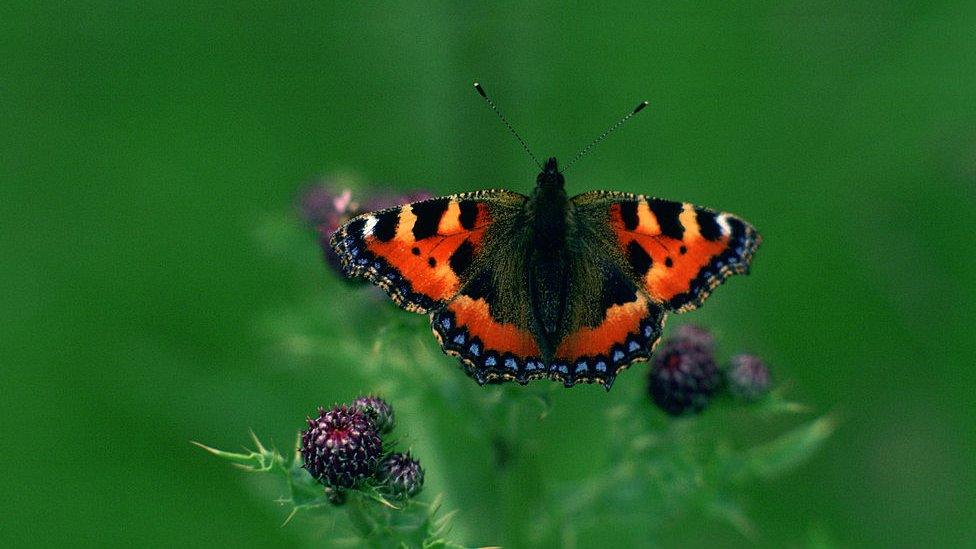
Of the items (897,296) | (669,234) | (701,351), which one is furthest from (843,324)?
(669,234)

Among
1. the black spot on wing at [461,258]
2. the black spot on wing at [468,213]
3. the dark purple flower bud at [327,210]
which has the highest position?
the dark purple flower bud at [327,210]

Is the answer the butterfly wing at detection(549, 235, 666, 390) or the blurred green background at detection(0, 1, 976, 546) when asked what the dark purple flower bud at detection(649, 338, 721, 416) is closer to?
the butterfly wing at detection(549, 235, 666, 390)

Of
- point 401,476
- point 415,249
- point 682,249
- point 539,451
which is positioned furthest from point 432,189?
point 401,476

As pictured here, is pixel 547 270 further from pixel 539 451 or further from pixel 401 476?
pixel 401 476

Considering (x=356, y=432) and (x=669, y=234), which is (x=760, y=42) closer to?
(x=669, y=234)

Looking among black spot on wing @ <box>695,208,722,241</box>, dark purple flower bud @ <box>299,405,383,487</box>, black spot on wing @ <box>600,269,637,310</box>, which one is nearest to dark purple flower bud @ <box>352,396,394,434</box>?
dark purple flower bud @ <box>299,405,383,487</box>

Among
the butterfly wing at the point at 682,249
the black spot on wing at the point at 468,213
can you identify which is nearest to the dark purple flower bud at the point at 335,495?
the black spot on wing at the point at 468,213

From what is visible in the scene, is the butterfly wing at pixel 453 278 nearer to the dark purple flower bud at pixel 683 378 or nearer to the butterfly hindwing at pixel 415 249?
the butterfly hindwing at pixel 415 249
